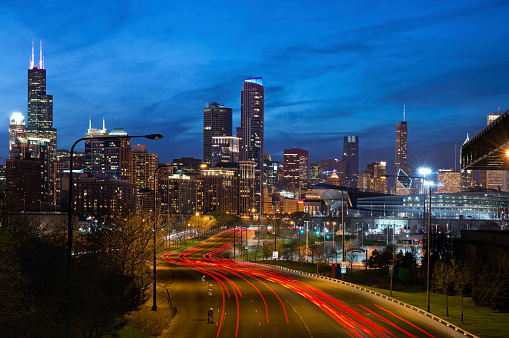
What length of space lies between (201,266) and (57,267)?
57328 millimetres

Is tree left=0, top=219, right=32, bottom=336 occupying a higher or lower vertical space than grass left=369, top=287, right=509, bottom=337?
higher

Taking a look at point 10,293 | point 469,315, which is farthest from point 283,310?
point 10,293

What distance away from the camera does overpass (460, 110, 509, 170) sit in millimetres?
44844

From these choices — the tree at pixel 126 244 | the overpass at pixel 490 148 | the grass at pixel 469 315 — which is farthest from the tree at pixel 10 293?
the overpass at pixel 490 148

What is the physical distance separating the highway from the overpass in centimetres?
1658

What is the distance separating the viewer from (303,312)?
1668 inches

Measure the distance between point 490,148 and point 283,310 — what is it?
82.8 feet

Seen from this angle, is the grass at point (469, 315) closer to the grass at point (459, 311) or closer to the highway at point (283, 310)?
the grass at point (459, 311)

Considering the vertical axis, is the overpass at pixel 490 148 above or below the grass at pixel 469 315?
above

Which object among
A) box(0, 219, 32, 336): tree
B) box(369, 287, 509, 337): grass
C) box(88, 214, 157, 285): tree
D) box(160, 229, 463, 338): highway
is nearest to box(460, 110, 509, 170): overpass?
box(369, 287, 509, 337): grass

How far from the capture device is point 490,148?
5131 centimetres

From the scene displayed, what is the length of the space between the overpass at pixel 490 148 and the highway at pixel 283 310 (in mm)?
16581

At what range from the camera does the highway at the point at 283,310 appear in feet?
116

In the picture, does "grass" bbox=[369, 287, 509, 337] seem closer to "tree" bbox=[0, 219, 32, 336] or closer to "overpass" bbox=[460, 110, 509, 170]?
"overpass" bbox=[460, 110, 509, 170]
